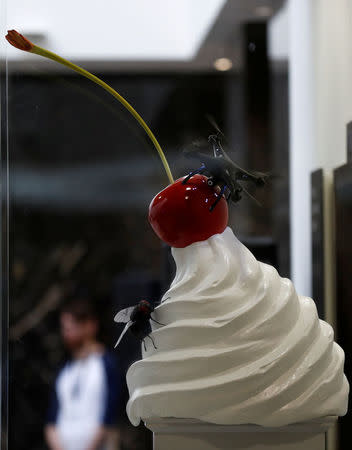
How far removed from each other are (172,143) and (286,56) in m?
0.62

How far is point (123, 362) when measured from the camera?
90.2 inches

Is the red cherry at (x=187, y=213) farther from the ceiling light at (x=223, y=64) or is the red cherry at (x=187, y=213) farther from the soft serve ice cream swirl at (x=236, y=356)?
the ceiling light at (x=223, y=64)

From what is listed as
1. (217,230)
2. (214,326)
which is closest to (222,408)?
(214,326)

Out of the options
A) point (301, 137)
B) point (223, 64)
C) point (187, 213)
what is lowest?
point (187, 213)

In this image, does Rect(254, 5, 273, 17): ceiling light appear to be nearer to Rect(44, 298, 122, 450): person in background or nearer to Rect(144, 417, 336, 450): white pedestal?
Rect(44, 298, 122, 450): person in background

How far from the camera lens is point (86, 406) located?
8.55ft

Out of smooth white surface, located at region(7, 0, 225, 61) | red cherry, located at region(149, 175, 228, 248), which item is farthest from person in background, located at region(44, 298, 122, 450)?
red cherry, located at region(149, 175, 228, 248)

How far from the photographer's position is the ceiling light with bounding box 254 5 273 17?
2766mm

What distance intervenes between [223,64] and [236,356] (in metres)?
1.99

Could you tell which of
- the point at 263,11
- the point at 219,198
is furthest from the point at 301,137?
the point at 219,198

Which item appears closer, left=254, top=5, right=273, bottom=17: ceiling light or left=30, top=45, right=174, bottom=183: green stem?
left=30, top=45, right=174, bottom=183: green stem

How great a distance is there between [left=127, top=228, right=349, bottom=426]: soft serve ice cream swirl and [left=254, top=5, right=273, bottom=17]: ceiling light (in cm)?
169

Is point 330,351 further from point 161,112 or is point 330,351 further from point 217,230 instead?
point 161,112

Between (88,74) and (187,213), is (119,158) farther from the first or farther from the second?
(187,213)
